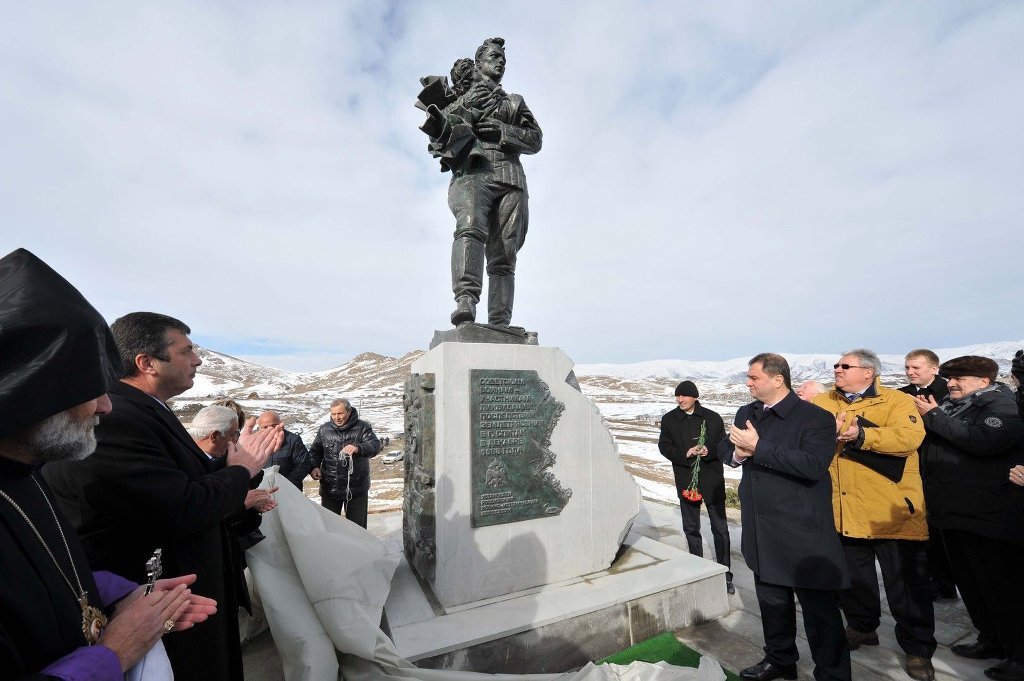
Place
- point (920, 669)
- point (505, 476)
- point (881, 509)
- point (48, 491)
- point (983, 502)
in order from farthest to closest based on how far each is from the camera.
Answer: point (505, 476) → point (881, 509) → point (983, 502) → point (920, 669) → point (48, 491)

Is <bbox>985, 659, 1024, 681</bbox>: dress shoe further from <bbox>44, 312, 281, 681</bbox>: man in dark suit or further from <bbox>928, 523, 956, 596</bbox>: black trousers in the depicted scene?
<bbox>44, 312, 281, 681</bbox>: man in dark suit

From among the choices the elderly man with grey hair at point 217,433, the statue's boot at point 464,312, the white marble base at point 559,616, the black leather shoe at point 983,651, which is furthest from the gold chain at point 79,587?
the black leather shoe at point 983,651

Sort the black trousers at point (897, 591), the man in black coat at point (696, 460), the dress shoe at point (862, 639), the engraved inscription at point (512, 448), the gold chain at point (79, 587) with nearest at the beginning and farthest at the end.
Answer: the gold chain at point (79, 587)
the black trousers at point (897, 591)
the dress shoe at point (862, 639)
the engraved inscription at point (512, 448)
the man in black coat at point (696, 460)

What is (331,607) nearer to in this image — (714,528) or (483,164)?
(714,528)

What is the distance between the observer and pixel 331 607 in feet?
9.30

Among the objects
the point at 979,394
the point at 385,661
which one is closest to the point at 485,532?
the point at 385,661

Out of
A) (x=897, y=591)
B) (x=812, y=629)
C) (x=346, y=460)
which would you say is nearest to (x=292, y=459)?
(x=346, y=460)

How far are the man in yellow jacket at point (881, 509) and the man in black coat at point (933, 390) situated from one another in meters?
1.24

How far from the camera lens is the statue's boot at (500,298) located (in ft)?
14.3

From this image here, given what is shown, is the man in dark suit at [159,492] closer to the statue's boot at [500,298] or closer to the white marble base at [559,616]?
the white marble base at [559,616]

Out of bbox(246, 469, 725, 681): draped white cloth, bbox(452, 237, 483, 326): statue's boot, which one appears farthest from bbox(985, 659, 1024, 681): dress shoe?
bbox(452, 237, 483, 326): statue's boot

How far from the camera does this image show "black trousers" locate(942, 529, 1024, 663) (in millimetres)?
2840

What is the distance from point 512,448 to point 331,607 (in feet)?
5.36

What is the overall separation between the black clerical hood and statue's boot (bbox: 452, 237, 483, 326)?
2.82m
